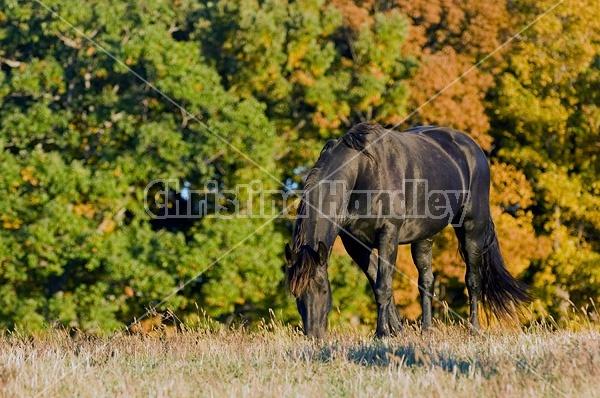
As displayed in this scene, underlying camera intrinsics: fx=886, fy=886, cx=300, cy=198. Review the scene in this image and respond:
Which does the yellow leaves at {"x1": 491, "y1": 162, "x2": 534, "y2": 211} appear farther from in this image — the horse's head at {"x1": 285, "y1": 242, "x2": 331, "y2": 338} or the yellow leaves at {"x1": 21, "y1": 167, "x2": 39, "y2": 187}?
the horse's head at {"x1": 285, "y1": 242, "x2": 331, "y2": 338}

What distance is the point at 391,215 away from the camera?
9.43 meters

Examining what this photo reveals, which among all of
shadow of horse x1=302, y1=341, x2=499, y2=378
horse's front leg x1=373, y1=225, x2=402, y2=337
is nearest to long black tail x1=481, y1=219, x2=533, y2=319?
horse's front leg x1=373, y1=225, x2=402, y2=337

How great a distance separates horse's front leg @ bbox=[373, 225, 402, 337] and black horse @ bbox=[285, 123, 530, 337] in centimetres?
1

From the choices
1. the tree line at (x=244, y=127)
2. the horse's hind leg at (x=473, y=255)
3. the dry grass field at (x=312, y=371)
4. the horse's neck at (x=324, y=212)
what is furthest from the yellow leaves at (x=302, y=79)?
the dry grass field at (x=312, y=371)

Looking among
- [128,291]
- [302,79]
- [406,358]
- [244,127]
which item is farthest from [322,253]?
[302,79]

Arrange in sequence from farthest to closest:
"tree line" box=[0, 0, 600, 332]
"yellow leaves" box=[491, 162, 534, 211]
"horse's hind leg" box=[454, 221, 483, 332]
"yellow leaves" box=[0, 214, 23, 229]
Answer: "yellow leaves" box=[491, 162, 534, 211]
"yellow leaves" box=[0, 214, 23, 229]
"tree line" box=[0, 0, 600, 332]
"horse's hind leg" box=[454, 221, 483, 332]

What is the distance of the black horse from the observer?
8297 millimetres

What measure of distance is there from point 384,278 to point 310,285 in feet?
4.45

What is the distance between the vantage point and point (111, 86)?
23.3m

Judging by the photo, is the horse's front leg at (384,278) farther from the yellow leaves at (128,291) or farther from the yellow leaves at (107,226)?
the yellow leaves at (107,226)

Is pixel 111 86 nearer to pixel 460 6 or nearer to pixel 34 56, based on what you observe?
pixel 34 56

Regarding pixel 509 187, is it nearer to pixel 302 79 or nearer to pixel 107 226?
pixel 302 79

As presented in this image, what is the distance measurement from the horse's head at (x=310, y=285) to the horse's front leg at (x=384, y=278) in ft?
3.45

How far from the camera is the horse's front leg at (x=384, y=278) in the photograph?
9.07 metres
